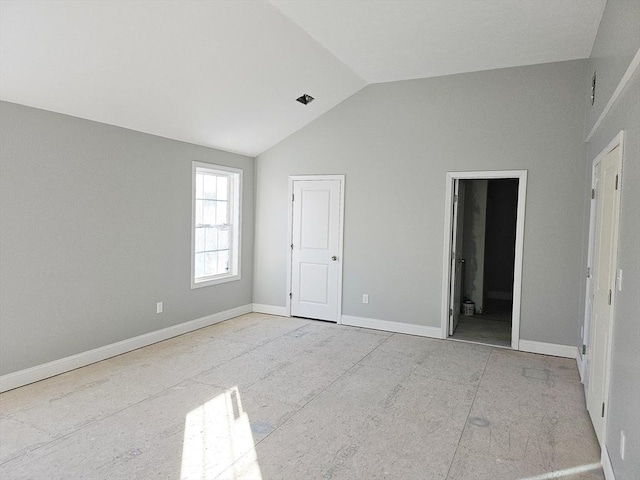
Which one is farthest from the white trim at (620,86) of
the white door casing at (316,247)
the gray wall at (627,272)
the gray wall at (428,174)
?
the white door casing at (316,247)

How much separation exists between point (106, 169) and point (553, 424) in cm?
449

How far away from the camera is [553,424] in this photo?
127 inches

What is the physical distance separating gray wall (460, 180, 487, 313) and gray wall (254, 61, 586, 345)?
148 cm

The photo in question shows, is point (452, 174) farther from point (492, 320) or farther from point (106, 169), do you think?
point (106, 169)

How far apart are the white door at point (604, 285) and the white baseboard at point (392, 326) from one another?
2.17m

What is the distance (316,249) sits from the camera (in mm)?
6238

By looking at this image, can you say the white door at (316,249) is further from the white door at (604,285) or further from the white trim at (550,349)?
the white door at (604,285)

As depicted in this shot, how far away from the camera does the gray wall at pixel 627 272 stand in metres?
2.02

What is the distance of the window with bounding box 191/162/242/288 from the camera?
5715 millimetres

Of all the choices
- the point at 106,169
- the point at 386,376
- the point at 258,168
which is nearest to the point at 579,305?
the point at 386,376

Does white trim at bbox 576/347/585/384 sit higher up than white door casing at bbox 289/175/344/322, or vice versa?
white door casing at bbox 289/175/344/322

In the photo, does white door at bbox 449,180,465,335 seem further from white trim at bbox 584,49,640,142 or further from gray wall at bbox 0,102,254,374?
gray wall at bbox 0,102,254,374

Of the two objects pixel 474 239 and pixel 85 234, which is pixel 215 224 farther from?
pixel 474 239

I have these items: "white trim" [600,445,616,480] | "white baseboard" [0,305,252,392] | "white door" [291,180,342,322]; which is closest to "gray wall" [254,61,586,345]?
"white door" [291,180,342,322]
